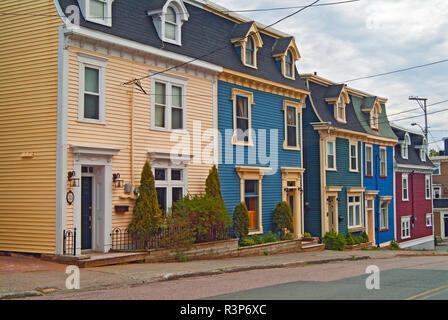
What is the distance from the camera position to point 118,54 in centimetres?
1789

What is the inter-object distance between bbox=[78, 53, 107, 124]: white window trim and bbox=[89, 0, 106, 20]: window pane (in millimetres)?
1438

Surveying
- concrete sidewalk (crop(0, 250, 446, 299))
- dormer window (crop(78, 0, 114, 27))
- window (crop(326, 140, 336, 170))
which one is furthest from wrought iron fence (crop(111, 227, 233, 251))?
window (crop(326, 140, 336, 170))

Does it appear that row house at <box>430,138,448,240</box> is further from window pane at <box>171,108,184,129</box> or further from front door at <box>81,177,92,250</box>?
front door at <box>81,177,92,250</box>

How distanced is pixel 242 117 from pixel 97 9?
27.9 feet

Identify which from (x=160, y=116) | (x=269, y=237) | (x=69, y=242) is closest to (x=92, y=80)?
(x=160, y=116)

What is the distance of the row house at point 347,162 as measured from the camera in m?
30.1

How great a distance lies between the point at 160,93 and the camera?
64.3ft

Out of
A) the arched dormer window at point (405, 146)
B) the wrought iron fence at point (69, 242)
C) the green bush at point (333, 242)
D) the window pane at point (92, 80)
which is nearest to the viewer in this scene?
the wrought iron fence at point (69, 242)

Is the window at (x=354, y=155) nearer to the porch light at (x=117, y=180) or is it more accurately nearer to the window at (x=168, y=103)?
the window at (x=168, y=103)

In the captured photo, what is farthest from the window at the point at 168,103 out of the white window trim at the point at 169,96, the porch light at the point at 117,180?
the porch light at the point at 117,180

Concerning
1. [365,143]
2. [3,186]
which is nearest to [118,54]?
[3,186]

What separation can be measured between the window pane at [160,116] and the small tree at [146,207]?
6.62 ft

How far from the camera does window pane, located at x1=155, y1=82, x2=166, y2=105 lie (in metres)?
19.5
